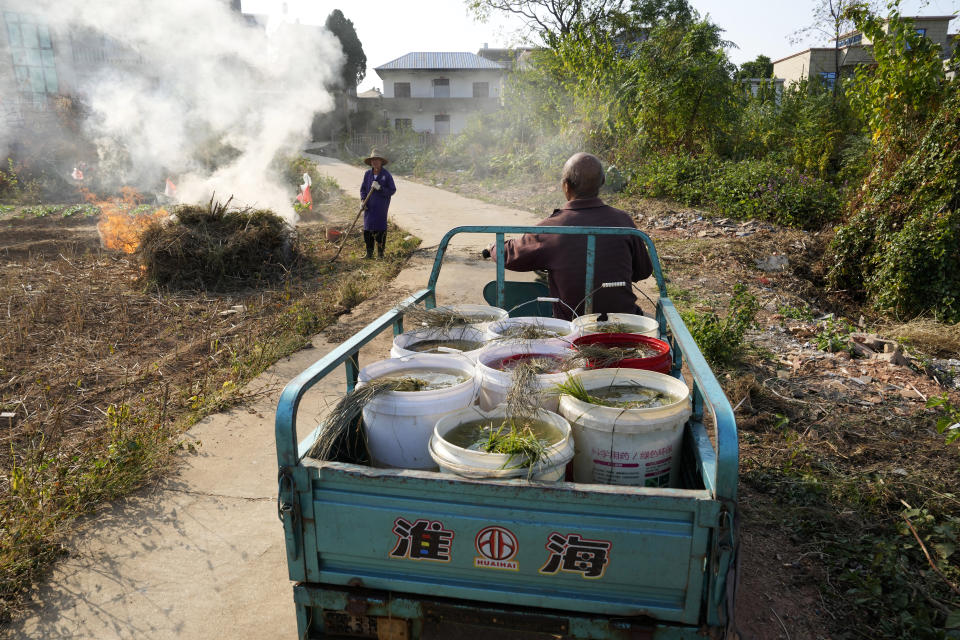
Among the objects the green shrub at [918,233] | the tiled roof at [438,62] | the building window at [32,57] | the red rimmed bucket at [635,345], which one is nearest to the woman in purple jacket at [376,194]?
the green shrub at [918,233]

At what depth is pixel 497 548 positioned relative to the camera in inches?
70.1

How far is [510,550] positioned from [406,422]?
1.86ft

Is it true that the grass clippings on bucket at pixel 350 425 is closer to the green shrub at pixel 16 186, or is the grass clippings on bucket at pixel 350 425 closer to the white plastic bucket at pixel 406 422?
the white plastic bucket at pixel 406 422

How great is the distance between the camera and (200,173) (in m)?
16.5

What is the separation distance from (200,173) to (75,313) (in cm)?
1113

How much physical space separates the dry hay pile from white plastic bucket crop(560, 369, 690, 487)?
7.21m

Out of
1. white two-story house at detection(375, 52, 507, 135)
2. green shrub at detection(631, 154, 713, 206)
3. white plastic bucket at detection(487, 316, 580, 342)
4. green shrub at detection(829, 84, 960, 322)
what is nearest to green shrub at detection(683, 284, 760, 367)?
white plastic bucket at detection(487, 316, 580, 342)

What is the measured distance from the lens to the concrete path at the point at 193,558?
259 centimetres

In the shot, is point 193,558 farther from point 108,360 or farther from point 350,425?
point 108,360

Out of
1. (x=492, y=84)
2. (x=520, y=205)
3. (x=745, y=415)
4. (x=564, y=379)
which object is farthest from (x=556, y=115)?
(x=492, y=84)

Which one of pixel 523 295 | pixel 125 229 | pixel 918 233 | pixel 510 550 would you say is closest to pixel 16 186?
pixel 125 229

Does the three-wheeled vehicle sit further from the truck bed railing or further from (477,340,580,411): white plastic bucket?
(477,340,580,411): white plastic bucket

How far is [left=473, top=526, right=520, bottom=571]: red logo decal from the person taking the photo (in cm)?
177

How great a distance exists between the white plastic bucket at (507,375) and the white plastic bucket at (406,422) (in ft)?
0.42
